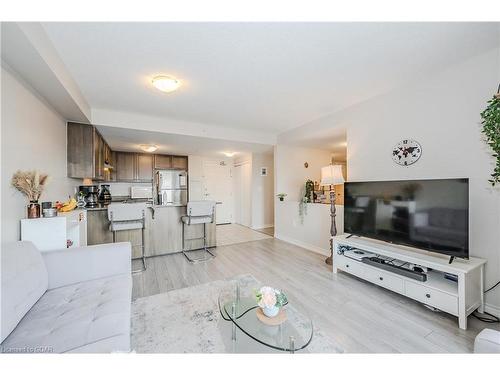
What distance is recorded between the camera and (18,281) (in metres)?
1.16

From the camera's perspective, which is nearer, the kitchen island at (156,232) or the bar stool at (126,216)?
the bar stool at (126,216)

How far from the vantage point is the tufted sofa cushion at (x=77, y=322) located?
3.22ft

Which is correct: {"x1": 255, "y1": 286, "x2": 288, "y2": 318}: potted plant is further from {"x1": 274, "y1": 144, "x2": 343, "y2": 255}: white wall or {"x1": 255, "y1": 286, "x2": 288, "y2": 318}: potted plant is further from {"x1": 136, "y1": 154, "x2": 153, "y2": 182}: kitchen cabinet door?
{"x1": 136, "y1": 154, "x2": 153, "y2": 182}: kitchen cabinet door

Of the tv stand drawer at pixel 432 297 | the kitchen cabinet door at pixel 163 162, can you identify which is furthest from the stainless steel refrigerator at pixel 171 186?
the tv stand drawer at pixel 432 297

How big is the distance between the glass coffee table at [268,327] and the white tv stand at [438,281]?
1.33m

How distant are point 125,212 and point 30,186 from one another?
1.21 m

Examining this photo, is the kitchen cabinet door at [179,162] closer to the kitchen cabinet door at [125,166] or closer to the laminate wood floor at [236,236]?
the kitchen cabinet door at [125,166]

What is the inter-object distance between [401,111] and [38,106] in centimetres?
405

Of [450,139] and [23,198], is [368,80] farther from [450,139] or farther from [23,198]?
[23,198]

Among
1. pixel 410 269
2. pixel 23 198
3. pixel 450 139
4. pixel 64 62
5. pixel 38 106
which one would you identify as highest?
pixel 64 62

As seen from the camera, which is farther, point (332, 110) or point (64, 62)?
point (332, 110)

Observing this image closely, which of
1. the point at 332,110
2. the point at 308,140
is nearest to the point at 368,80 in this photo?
the point at 332,110

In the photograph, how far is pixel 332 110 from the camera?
324cm

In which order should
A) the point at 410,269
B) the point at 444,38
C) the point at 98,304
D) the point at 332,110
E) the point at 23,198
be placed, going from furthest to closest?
the point at 332,110 < the point at 410,269 < the point at 23,198 < the point at 444,38 < the point at 98,304
